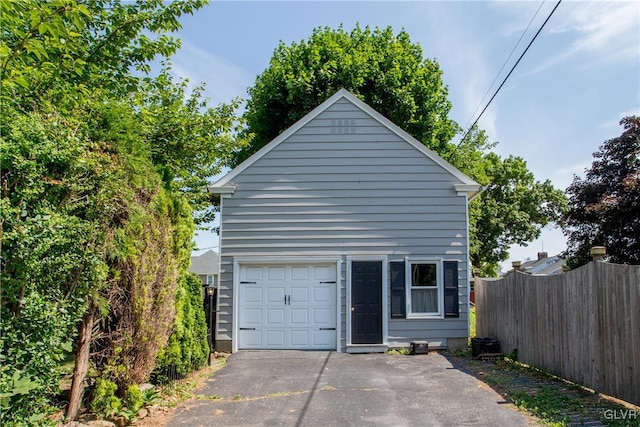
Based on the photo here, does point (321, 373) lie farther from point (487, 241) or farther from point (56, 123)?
point (487, 241)

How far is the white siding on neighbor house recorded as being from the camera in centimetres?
1076

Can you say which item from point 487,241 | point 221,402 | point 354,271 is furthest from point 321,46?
point 487,241

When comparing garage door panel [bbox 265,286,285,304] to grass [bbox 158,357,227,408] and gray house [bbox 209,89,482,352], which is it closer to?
gray house [bbox 209,89,482,352]

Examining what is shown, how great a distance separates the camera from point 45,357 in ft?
12.3

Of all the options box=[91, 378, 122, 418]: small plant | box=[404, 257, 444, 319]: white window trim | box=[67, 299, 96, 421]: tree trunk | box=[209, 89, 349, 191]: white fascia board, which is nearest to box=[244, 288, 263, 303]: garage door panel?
box=[209, 89, 349, 191]: white fascia board

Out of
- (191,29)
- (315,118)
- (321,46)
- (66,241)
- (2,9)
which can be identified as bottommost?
(66,241)

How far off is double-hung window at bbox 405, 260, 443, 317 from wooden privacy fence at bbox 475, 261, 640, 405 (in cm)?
169

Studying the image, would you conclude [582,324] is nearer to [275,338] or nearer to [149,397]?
[149,397]

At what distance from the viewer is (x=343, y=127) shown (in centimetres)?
1115

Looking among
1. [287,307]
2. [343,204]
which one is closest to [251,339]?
[287,307]

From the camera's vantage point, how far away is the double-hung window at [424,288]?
10.6 metres

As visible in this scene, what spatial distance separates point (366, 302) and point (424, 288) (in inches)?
55.5

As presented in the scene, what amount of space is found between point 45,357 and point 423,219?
28.1ft

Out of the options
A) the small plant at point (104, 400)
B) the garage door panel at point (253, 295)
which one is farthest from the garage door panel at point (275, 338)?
the small plant at point (104, 400)
